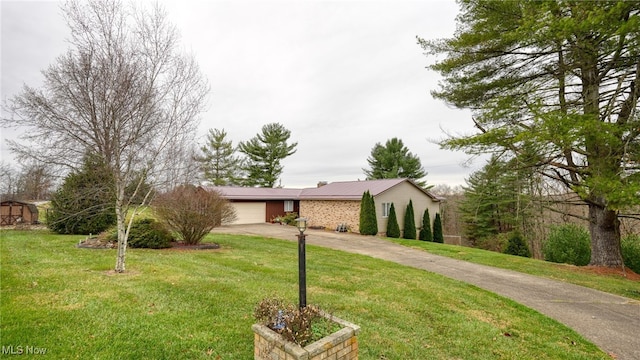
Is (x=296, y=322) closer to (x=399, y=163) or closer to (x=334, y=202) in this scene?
(x=334, y=202)

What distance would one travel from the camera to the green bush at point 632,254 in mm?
11149

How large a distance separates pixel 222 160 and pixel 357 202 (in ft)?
70.2

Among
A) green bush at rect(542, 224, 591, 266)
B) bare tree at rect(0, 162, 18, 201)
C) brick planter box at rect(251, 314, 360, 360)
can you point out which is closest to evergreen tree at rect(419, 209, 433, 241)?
green bush at rect(542, 224, 591, 266)

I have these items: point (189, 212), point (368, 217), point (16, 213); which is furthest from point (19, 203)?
point (368, 217)

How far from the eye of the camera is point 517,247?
18.6 m

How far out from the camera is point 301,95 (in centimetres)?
1789

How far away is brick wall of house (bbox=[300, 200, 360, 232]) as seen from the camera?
20.1 m

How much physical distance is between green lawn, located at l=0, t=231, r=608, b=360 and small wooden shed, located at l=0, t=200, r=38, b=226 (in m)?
10.6

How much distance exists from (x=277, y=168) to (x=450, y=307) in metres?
31.0

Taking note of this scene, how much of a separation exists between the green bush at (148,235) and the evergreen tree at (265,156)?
24327 mm

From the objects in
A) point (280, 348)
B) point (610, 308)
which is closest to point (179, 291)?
point (280, 348)

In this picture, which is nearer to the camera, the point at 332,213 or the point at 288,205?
the point at 332,213

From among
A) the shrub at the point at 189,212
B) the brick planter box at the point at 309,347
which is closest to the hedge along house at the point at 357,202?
the shrub at the point at 189,212

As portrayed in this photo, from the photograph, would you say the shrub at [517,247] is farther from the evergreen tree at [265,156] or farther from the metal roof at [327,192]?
the evergreen tree at [265,156]
